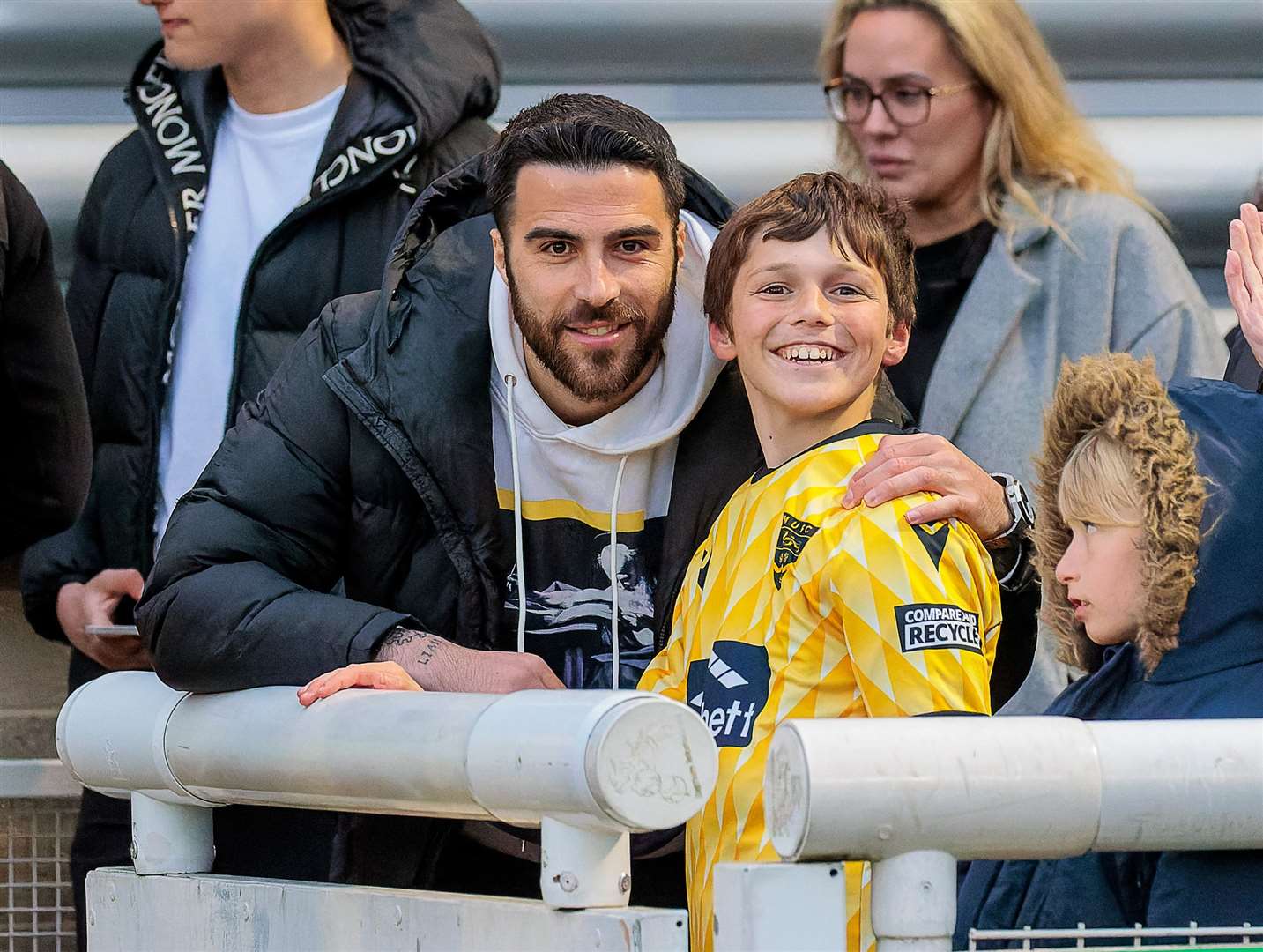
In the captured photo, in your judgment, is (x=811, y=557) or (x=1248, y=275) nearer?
(x=811, y=557)

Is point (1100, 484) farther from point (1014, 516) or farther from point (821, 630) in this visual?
point (821, 630)

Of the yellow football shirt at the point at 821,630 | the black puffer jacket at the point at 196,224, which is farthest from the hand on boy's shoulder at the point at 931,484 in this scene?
the black puffer jacket at the point at 196,224

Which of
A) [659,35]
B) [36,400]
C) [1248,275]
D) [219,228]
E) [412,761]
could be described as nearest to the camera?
[412,761]

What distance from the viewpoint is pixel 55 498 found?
309cm

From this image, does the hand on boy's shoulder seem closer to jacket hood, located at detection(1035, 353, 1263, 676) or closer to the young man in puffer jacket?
jacket hood, located at detection(1035, 353, 1263, 676)

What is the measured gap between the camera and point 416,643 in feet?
7.47

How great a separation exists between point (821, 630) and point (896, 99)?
1.43 m

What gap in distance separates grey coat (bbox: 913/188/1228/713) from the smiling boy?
751 mm

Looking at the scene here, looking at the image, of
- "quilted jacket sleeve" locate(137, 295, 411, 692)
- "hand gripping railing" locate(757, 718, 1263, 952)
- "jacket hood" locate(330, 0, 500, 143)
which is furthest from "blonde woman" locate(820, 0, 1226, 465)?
"hand gripping railing" locate(757, 718, 1263, 952)

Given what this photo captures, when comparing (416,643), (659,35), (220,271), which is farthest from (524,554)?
(659,35)

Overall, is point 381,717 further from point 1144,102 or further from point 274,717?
point 1144,102

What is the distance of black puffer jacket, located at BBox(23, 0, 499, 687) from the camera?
3250 mm

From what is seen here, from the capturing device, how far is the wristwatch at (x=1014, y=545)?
2301 millimetres

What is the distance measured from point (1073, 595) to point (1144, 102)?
2417 millimetres
